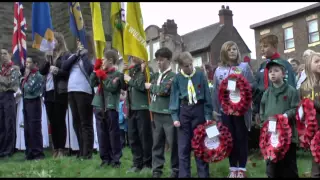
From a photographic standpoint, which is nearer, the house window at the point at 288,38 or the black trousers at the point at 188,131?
the black trousers at the point at 188,131

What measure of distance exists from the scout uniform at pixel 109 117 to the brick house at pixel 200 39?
32.0 m

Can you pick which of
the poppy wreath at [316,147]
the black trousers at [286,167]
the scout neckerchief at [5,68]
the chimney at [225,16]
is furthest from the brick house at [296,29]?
the poppy wreath at [316,147]

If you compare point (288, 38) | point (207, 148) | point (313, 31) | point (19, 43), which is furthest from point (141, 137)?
point (288, 38)

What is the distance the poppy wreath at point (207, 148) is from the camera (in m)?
6.07

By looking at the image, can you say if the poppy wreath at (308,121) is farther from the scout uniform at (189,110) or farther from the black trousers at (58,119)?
the black trousers at (58,119)

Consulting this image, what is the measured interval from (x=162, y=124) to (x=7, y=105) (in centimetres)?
459

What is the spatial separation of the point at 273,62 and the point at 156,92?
5.98 ft

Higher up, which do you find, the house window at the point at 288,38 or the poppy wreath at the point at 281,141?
the house window at the point at 288,38

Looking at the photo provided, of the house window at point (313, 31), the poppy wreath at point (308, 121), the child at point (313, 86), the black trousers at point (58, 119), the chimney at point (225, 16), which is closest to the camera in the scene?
the poppy wreath at point (308, 121)

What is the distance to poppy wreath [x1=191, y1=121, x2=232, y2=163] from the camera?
607cm

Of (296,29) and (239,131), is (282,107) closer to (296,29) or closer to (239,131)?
(239,131)

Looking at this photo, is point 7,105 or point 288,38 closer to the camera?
point 7,105

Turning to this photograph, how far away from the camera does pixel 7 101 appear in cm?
966

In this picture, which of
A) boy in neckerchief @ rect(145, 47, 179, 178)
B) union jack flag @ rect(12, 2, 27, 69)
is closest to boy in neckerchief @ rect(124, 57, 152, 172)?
boy in neckerchief @ rect(145, 47, 179, 178)
